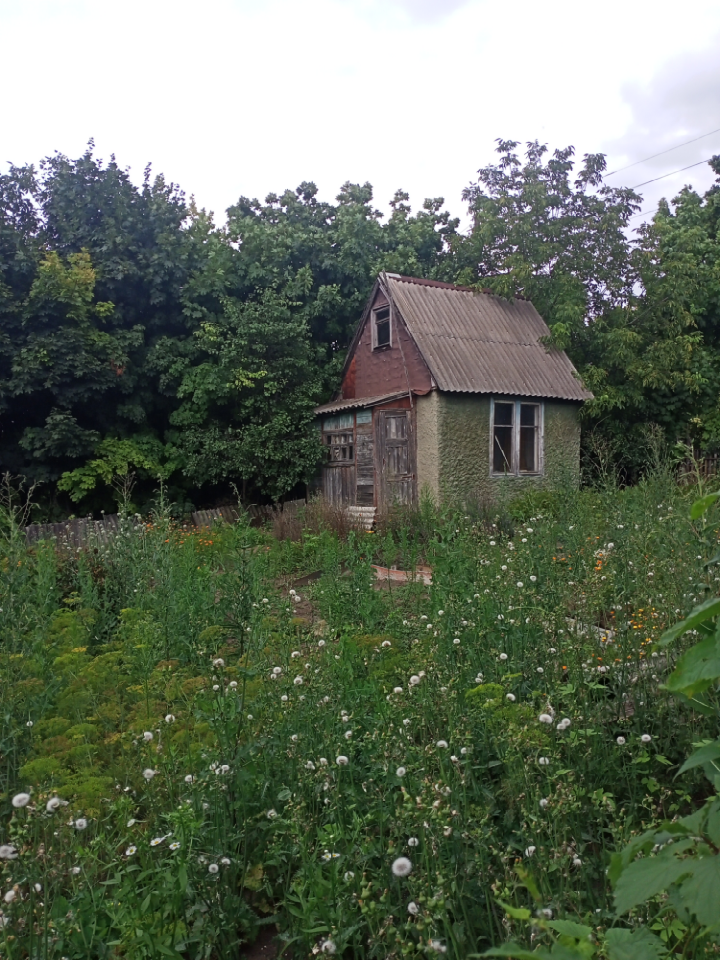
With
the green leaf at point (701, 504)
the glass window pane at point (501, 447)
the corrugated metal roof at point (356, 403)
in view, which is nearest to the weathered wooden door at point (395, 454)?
the corrugated metal roof at point (356, 403)

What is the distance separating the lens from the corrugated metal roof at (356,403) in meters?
14.9

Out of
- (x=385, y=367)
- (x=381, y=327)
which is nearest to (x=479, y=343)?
(x=385, y=367)

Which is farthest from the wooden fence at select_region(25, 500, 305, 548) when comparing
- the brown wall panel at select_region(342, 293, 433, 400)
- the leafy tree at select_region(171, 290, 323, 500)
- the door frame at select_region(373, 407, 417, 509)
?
the brown wall panel at select_region(342, 293, 433, 400)

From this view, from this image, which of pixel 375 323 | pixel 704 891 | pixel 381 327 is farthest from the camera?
pixel 375 323

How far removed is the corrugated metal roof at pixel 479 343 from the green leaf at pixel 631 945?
43.1 feet

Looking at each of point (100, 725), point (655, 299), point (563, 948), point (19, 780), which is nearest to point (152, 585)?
point (100, 725)

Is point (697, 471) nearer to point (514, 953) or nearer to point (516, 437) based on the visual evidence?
point (514, 953)

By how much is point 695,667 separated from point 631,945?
48 cm

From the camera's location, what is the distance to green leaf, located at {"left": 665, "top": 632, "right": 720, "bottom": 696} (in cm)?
125

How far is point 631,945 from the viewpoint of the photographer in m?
1.18

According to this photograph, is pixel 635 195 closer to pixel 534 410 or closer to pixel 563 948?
pixel 534 410

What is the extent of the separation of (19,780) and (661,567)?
123 inches

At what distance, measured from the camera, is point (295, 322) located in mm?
16859

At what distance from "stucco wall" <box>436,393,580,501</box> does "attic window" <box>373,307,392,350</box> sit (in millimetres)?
2521
